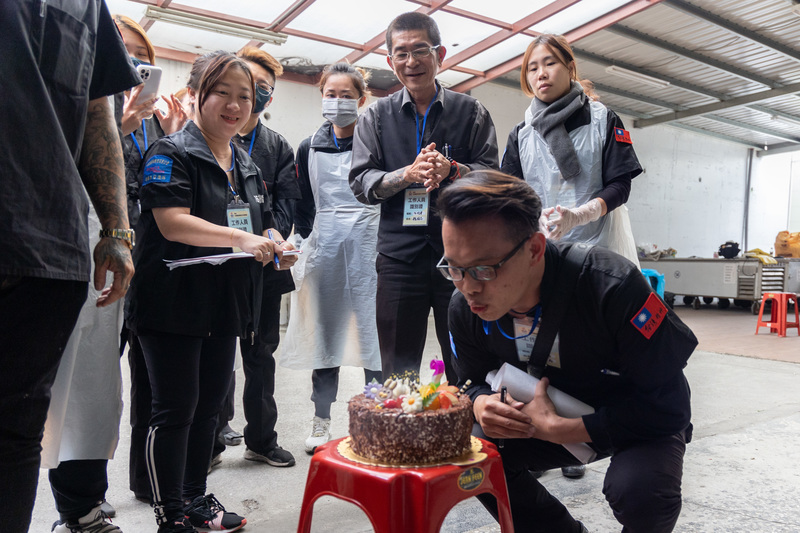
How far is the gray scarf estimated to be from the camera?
223 centimetres

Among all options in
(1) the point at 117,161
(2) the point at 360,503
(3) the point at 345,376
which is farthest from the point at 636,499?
(3) the point at 345,376

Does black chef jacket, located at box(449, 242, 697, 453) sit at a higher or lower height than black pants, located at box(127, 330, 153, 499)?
higher

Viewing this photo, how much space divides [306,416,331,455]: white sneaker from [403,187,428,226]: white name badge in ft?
3.55

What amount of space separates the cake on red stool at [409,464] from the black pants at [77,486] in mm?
774

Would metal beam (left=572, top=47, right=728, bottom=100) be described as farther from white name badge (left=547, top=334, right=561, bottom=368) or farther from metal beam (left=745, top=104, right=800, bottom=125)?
white name badge (left=547, top=334, right=561, bottom=368)

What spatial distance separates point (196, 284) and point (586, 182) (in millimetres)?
1438

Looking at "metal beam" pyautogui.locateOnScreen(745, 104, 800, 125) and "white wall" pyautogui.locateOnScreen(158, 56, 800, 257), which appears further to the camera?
"white wall" pyautogui.locateOnScreen(158, 56, 800, 257)

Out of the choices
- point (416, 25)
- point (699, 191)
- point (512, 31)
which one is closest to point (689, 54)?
point (512, 31)

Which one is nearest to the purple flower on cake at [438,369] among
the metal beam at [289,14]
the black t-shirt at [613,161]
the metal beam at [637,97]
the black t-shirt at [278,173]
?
the black t-shirt at [613,161]

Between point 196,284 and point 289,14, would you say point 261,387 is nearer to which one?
point 196,284

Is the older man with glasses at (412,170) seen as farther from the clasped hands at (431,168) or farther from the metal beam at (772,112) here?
the metal beam at (772,112)

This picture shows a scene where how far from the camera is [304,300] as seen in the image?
3043mm

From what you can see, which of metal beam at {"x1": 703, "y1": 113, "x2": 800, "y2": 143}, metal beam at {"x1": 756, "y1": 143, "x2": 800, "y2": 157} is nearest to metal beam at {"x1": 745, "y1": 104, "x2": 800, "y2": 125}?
metal beam at {"x1": 703, "y1": 113, "x2": 800, "y2": 143}

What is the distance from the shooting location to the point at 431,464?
1.19 m
